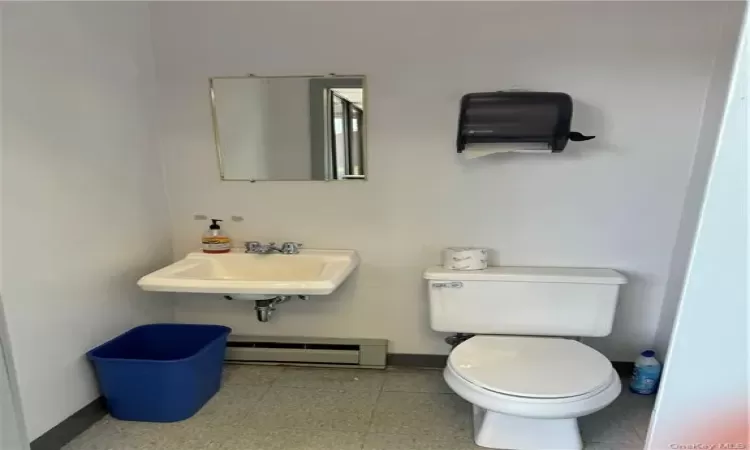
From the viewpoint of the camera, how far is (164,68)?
229 centimetres

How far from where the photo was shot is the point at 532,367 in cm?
171

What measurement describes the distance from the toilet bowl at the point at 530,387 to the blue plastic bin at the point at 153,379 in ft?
3.33

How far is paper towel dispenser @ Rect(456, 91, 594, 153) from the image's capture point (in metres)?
1.91

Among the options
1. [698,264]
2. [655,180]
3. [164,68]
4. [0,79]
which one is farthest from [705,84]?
[0,79]

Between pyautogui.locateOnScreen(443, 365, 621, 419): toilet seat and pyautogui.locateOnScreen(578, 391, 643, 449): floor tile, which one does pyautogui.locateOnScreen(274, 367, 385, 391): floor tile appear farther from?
pyautogui.locateOnScreen(578, 391, 643, 449): floor tile

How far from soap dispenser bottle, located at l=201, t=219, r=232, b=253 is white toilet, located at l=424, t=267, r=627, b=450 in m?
0.96

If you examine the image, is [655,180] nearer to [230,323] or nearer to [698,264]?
[698,264]

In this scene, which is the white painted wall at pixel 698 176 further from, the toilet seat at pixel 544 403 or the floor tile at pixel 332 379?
the floor tile at pixel 332 379

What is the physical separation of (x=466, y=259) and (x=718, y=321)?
1.51 m

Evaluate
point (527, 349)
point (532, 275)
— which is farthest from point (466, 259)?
point (527, 349)

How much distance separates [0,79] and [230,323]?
1.43 metres

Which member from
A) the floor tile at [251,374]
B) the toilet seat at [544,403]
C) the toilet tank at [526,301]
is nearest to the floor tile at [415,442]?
the toilet seat at [544,403]

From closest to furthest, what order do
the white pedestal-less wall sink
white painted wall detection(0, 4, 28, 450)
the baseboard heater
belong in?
white painted wall detection(0, 4, 28, 450) < the white pedestal-less wall sink < the baseboard heater

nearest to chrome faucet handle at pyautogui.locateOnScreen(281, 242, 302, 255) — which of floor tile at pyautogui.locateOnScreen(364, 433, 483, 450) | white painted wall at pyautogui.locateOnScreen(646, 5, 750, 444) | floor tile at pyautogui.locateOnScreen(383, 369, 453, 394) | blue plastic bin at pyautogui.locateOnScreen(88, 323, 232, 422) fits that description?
blue plastic bin at pyautogui.locateOnScreen(88, 323, 232, 422)
